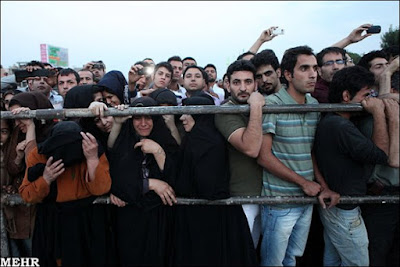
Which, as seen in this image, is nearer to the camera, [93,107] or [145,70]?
[93,107]

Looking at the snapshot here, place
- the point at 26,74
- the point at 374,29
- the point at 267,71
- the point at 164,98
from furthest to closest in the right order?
the point at 26,74 < the point at 374,29 < the point at 267,71 < the point at 164,98

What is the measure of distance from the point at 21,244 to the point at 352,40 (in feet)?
14.2

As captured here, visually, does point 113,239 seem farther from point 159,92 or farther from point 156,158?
point 159,92

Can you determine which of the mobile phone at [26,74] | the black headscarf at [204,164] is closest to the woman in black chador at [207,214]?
the black headscarf at [204,164]

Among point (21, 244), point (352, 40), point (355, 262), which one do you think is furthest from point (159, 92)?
point (352, 40)

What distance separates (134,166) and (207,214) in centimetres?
69

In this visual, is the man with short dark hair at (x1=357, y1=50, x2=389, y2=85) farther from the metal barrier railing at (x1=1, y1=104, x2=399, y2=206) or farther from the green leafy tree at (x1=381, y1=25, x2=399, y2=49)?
the green leafy tree at (x1=381, y1=25, x2=399, y2=49)

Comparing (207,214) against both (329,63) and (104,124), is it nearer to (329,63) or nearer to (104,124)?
(104,124)

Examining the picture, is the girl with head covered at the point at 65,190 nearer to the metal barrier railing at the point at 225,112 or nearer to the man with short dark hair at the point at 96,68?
the metal barrier railing at the point at 225,112

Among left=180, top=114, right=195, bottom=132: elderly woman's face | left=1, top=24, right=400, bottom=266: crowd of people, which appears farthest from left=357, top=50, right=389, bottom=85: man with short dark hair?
left=180, top=114, right=195, bottom=132: elderly woman's face

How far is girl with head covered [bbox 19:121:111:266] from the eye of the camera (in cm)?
208

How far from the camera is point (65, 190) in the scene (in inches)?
85.7

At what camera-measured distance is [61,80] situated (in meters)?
4.25

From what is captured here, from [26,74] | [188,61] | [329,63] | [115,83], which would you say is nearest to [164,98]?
[115,83]
